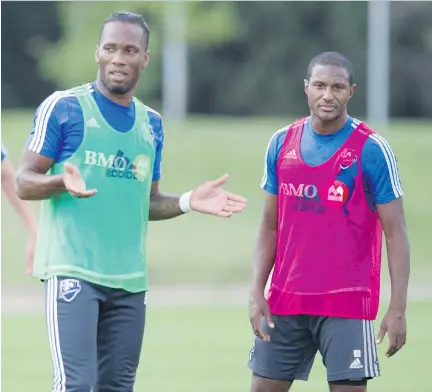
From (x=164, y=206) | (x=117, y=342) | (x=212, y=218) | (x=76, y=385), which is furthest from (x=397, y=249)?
(x=212, y=218)

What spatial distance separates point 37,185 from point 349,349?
191 cm

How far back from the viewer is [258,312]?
23.2ft

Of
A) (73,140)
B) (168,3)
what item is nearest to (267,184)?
(73,140)

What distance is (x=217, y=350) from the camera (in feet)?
41.2

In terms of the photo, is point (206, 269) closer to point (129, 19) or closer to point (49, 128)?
point (129, 19)

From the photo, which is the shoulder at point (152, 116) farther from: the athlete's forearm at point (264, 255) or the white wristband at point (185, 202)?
the athlete's forearm at point (264, 255)

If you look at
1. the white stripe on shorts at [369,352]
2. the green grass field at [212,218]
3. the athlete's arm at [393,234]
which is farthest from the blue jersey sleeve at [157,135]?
the green grass field at [212,218]

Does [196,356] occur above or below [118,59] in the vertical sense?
below

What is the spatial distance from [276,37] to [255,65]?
1.46 metres

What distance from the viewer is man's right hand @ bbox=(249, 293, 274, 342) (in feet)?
23.2

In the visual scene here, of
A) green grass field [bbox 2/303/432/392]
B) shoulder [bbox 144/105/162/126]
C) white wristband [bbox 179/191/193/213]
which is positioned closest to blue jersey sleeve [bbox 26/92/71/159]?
shoulder [bbox 144/105/162/126]

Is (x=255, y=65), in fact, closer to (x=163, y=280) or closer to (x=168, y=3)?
(x=168, y=3)

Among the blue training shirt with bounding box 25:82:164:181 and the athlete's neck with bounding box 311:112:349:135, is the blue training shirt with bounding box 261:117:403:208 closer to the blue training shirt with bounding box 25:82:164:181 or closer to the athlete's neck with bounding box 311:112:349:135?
the athlete's neck with bounding box 311:112:349:135

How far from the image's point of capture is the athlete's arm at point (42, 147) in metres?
6.63
